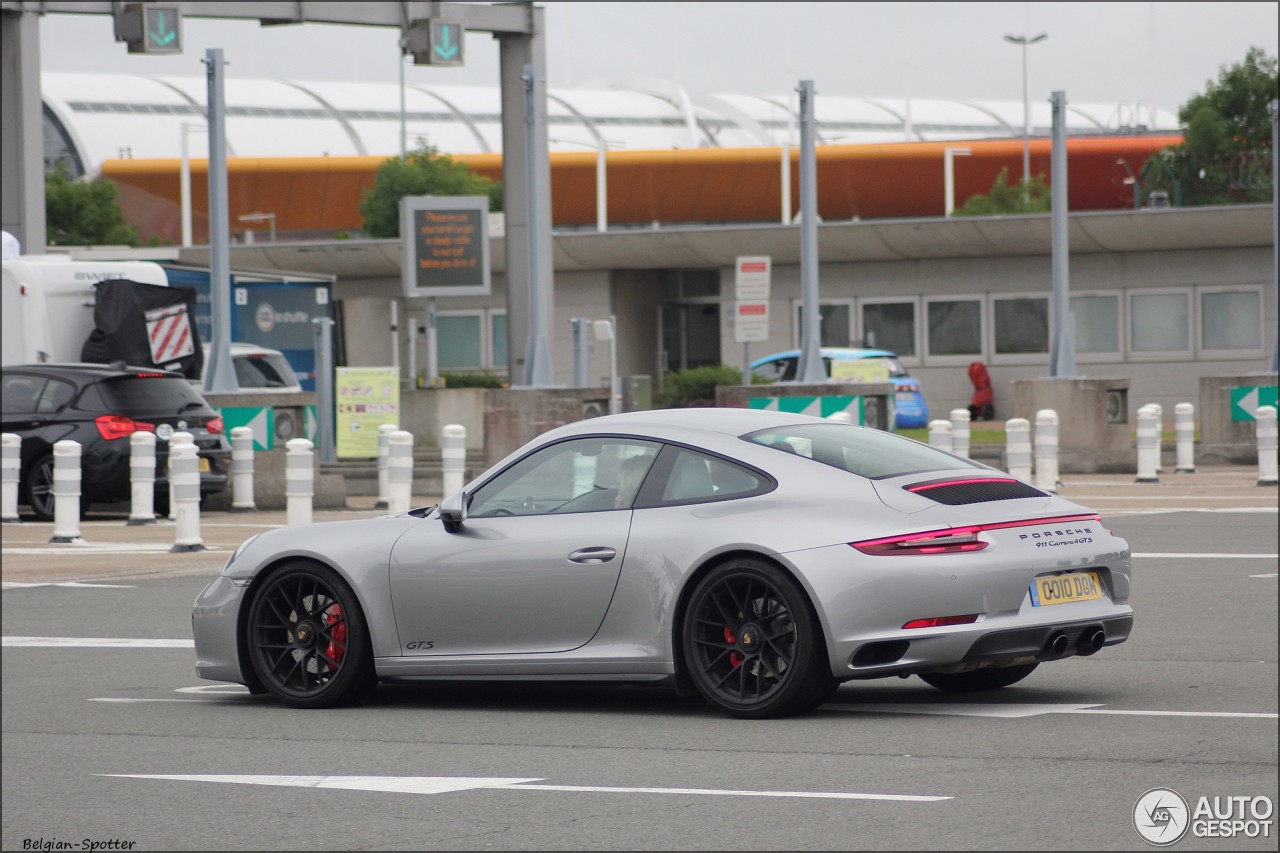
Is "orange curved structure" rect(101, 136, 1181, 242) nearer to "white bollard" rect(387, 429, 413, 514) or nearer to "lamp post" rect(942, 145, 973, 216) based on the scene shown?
"lamp post" rect(942, 145, 973, 216)

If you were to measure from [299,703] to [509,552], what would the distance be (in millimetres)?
1250

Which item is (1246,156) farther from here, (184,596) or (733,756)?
(733,756)

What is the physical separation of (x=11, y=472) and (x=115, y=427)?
1118 millimetres

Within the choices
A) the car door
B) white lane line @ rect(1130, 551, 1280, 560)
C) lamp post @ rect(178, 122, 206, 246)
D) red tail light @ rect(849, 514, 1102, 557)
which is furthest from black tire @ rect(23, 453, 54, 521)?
lamp post @ rect(178, 122, 206, 246)

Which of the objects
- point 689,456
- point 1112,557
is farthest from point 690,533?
point 1112,557

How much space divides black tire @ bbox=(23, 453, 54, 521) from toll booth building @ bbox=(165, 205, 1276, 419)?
21645 mm

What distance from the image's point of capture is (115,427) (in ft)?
66.4

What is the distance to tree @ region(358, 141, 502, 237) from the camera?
199 feet

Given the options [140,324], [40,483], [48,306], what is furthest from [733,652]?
[48,306]

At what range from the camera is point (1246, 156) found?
5634cm

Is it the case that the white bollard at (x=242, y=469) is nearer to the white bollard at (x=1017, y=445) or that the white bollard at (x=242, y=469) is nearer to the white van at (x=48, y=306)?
the white van at (x=48, y=306)

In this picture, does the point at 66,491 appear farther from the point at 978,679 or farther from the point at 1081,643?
the point at 1081,643

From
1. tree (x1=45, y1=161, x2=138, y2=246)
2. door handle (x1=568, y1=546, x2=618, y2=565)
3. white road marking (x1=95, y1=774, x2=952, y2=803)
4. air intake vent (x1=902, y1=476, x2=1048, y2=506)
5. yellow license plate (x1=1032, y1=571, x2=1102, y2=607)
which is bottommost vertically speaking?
white road marking (x1=95, y1=774, x2=952, y2=803)

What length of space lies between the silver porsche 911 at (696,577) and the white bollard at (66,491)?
9381mm
